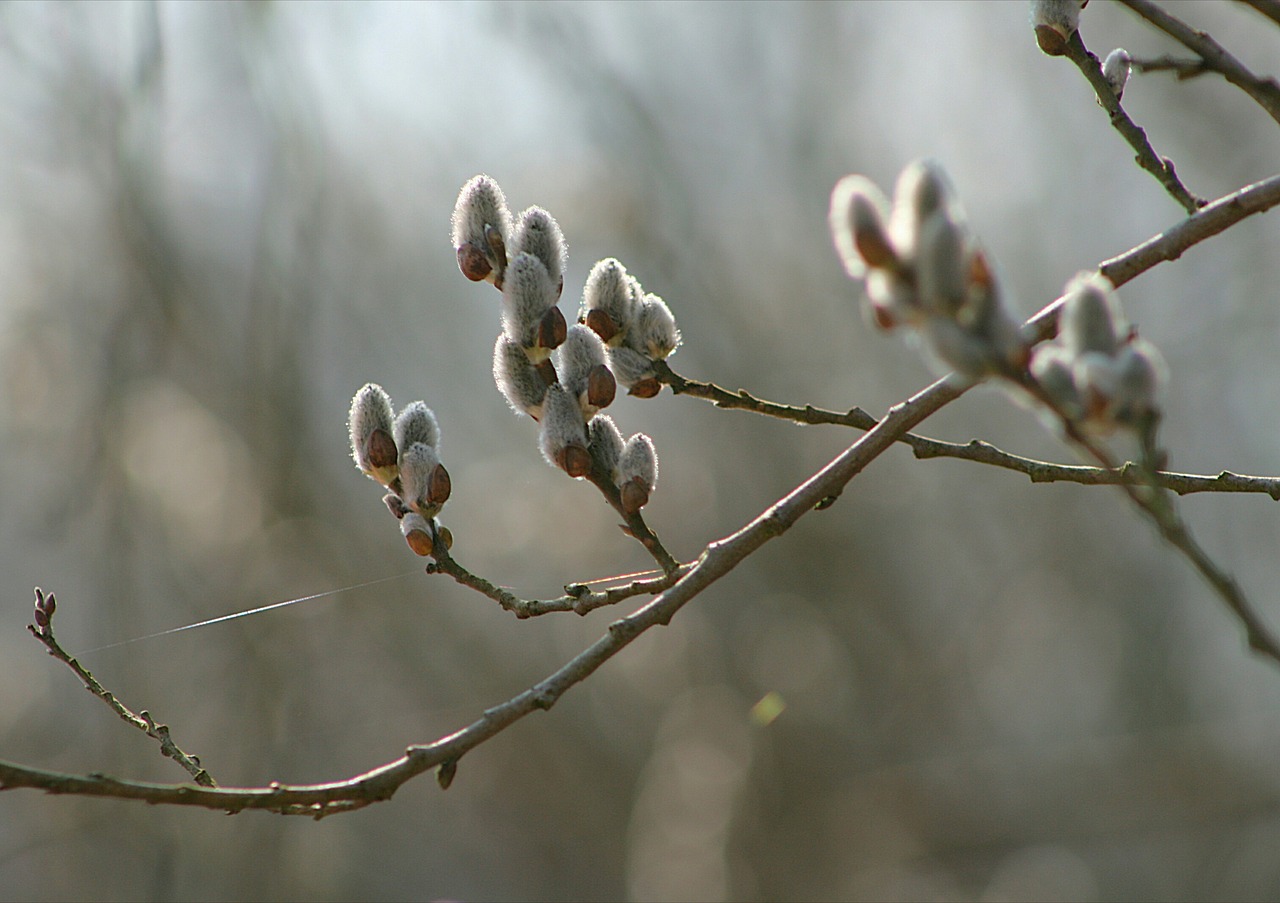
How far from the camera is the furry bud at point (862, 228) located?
17.1 inches

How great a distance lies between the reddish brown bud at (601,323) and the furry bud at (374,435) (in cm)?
21

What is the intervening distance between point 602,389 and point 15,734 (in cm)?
418

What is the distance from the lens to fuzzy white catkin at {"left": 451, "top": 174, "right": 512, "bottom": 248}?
0.93 m

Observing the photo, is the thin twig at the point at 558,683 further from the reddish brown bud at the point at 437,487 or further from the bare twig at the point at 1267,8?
the reddish brown bud at the point at 437,487

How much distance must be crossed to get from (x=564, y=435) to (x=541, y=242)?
180mm

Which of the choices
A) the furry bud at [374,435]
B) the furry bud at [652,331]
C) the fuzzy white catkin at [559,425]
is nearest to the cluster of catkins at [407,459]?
the furry bud at [374,435]

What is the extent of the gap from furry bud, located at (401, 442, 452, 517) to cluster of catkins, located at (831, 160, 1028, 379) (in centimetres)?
55

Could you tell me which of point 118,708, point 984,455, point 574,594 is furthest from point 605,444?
point 118,708

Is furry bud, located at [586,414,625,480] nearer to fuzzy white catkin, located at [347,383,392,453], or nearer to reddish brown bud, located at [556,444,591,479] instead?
reddish brown bud, located at [556,444,591,479]

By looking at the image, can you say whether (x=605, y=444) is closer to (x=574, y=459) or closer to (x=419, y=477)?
(x=574, y=459)

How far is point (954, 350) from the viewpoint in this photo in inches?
16.3

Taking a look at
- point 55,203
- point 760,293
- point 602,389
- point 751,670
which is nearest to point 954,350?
point 602,389

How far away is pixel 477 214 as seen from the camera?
0.93 m

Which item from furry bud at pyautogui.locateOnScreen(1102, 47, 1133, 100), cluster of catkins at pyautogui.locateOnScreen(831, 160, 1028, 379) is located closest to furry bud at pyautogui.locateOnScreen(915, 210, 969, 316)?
cluster of catkins at pyautogui.locateOnScreen(831, 160, 1028, 379)
